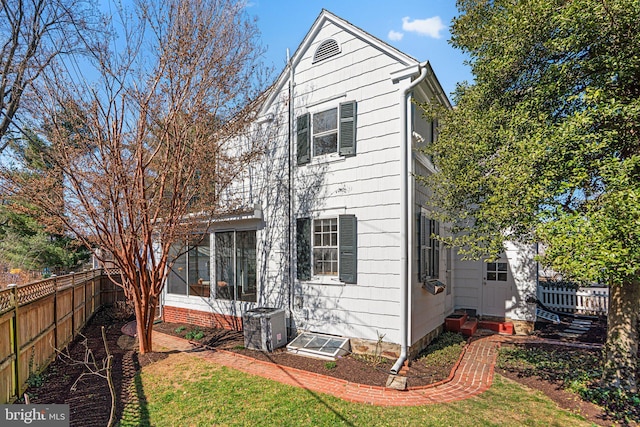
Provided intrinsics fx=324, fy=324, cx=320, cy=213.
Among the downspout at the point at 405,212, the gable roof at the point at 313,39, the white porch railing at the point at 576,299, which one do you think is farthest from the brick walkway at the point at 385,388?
the white porch railing at the point at 576,299

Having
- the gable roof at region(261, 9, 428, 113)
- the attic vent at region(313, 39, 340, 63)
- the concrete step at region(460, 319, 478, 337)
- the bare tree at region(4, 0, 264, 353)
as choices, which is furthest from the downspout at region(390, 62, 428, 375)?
the bare tree at region(4, 0, 264, 353)

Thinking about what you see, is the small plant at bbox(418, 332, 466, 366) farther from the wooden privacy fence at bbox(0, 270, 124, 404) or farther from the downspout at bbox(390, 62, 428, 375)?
the wooden privacy fence at bbox(0, 270, 124, 404)

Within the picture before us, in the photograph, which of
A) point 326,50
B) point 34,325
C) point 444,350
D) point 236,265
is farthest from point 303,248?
point 34,325

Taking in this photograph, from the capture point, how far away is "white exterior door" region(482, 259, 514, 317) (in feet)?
32.3

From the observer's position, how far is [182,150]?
277 inches

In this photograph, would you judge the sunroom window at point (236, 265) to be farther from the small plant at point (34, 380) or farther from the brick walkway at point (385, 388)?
the small plant at point (34, 380)

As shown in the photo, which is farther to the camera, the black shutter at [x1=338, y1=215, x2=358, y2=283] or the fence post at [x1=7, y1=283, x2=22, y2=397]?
the black shutter at [x1=338, y1=215, x2=358, y2=283]

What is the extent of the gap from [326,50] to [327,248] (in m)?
4.81

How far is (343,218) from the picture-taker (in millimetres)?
7188

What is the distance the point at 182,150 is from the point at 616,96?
7.47 meters

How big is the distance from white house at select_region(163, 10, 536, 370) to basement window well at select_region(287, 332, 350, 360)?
19 centimetres

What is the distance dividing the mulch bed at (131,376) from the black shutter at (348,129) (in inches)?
175

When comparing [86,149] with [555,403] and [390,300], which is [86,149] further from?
[555,403]

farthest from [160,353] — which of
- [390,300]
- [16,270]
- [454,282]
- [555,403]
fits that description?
[16,270]
